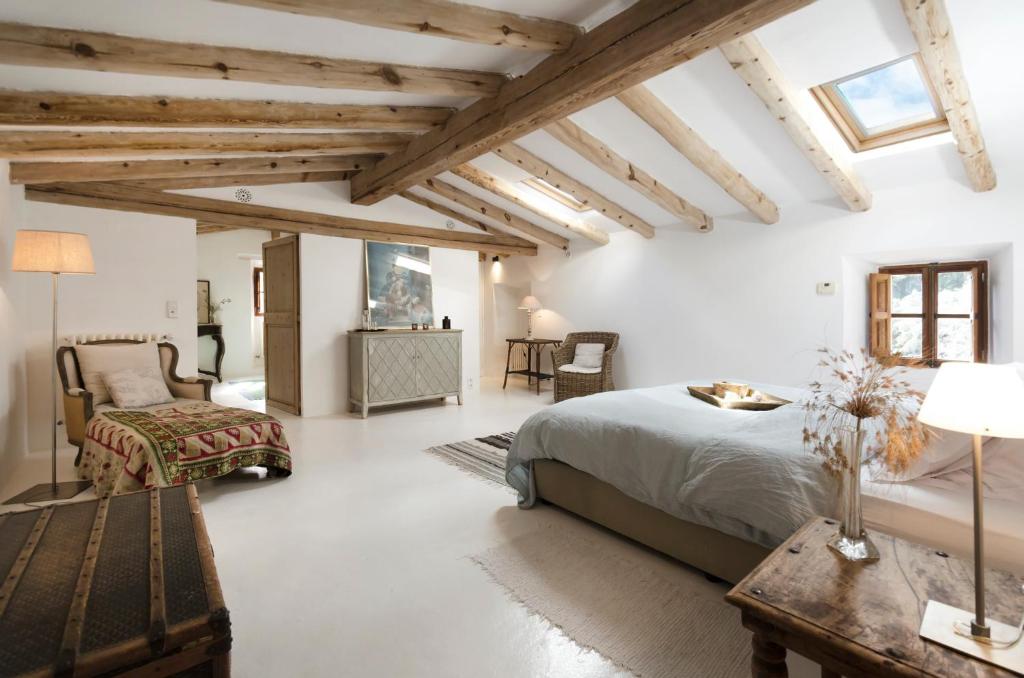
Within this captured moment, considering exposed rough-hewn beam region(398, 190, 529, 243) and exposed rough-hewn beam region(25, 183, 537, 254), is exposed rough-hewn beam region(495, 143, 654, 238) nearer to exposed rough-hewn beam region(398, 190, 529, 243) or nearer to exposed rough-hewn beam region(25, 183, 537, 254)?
exposed rough-hewn beam region(398, 190, 529, 243)

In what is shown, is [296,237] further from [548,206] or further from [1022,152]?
[1022,152]

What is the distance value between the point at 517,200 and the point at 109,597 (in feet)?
17.7

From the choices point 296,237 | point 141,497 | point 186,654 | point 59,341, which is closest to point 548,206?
point 296,237

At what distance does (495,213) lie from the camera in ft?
21.3

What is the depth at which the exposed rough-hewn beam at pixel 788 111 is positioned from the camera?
2863 millimetres

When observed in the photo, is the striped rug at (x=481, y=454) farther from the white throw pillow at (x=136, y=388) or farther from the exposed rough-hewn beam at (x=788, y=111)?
the exposed rough-hewn beam at (x=788, y=111)

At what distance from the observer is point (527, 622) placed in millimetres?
1905

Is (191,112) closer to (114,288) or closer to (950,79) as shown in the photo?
(114,288)

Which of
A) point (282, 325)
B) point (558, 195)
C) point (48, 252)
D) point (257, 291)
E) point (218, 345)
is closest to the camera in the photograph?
point (48, 252)

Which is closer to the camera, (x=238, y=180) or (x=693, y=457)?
(x=693, y=457)

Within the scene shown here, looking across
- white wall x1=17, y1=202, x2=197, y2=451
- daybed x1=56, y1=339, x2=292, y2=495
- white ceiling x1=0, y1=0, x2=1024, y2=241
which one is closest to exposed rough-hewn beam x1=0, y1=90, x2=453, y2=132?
white ceiling x1=0, y1=0, x2=1024, y2=241

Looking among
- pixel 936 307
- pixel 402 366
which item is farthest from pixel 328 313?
pixel 936 307

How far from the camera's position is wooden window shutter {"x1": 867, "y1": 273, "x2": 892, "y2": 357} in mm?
4543

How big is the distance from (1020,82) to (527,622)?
3916 millimetres
